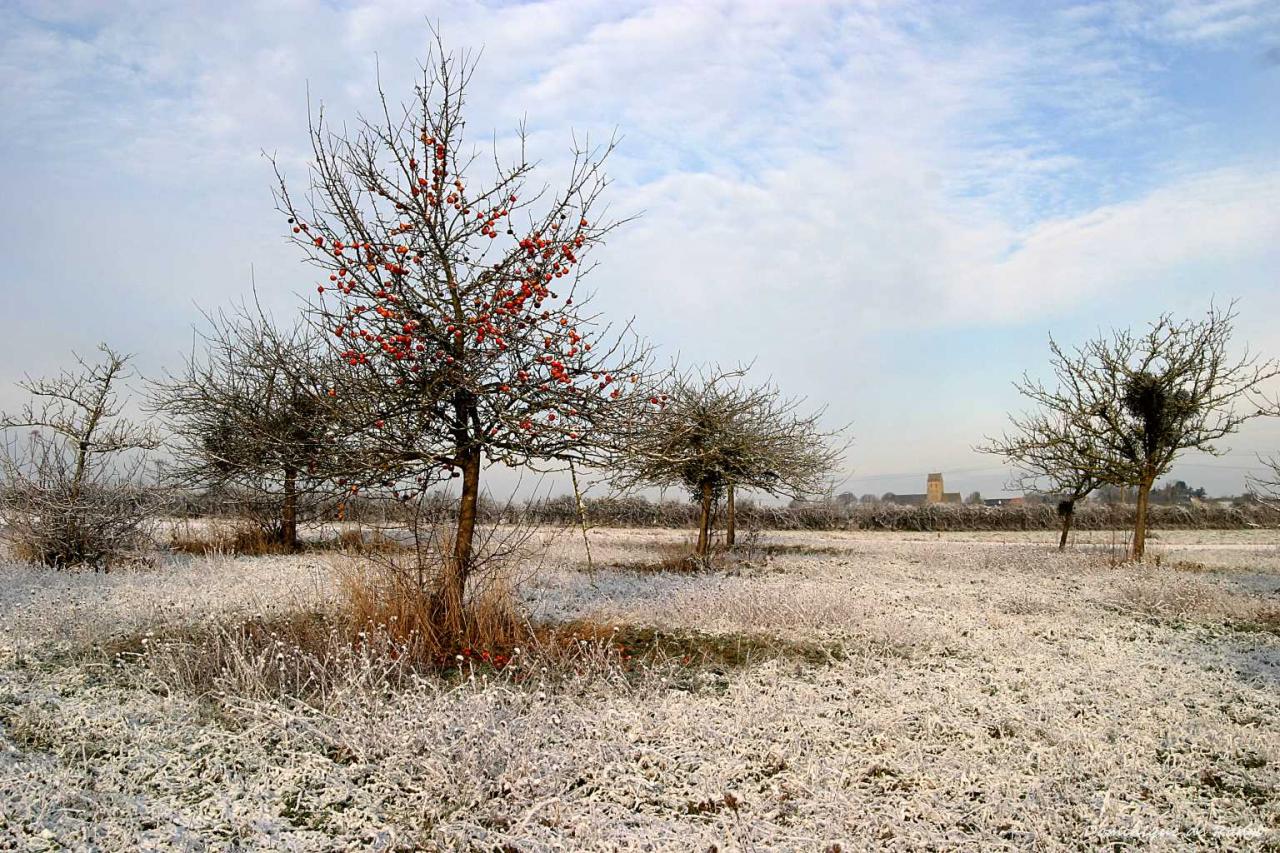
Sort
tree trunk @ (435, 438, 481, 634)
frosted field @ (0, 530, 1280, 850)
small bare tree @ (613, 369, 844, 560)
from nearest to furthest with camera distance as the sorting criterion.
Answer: frosted field @ (0, 530, 1280, 850), tree trunk @ (435, 438, 481, 634), small bare tree @ (613, 369, 844, 560)

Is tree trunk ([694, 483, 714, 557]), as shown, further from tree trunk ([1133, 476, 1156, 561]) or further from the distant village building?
the distant village building

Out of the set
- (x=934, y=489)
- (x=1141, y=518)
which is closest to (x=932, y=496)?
(x=934, y=489)

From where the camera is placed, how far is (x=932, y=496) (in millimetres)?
38062

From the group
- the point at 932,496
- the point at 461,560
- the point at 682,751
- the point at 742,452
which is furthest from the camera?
the point at 932,496

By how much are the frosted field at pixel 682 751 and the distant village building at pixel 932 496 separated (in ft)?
97.8

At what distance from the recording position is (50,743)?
4.74 m

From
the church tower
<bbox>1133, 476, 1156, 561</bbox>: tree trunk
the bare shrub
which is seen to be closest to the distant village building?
the church tower

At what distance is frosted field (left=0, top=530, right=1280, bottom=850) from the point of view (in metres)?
3.89

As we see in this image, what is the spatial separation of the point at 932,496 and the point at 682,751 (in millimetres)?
36156

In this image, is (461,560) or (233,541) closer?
(461,560)

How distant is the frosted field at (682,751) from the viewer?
3.89m

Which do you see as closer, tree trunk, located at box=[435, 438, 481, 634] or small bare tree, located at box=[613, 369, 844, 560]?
tree trunk, located at box=[435, 438, 481, 634]

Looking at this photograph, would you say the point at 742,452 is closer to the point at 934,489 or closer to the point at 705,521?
the point at 705,521

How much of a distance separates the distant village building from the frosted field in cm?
2982
